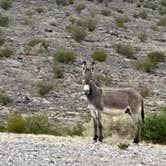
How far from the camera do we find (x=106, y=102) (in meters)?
16.3

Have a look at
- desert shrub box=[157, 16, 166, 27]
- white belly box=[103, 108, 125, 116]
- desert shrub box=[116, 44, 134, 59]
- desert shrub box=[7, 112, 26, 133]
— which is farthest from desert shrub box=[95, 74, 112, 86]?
desert shrub box=[157, 16, 166, 27]

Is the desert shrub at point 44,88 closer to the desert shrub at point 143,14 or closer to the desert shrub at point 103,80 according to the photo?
the desert shrub at point 103,80

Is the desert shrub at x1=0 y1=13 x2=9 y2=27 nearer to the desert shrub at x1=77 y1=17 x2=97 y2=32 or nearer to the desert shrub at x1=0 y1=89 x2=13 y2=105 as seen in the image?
the desert shrub at x1=77 y1=17 x2=97 y2=32

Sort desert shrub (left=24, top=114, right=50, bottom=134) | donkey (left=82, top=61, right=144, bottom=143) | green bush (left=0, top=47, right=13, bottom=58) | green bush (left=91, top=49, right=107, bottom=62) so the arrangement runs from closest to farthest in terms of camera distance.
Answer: donkey (left=82, top=61, right=144, bottom=143) < desert shrub (left=24, top=114, right=50, bottom=134) < green bush (left=0, top=47, right=13, bottom=58) < green bush (left=91, top=49, right=107, bottom=62)

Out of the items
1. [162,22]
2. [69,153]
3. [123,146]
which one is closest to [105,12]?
[162,22]

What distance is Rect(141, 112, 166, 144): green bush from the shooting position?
1803cm

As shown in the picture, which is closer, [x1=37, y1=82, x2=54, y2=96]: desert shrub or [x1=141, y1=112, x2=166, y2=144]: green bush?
[x1=141, y1=112, x2=166, y2=144]: green bush

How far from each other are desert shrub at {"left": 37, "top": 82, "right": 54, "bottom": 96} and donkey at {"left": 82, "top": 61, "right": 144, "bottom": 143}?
10.6 metres

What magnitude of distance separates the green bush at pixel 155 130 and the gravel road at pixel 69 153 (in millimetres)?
1316

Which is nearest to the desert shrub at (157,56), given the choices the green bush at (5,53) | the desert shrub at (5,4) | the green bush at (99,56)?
the green bush at (99,56)

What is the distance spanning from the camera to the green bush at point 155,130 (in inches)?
710

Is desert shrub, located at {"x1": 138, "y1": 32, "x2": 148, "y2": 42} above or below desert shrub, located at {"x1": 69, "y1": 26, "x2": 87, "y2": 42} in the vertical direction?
below

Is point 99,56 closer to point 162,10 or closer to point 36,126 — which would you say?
point 36,126

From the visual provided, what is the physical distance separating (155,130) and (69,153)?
4.47 metres
